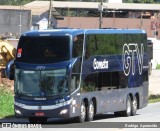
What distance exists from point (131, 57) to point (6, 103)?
6.49m

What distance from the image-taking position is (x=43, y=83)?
83.6 feet

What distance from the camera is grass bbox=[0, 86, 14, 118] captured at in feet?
104

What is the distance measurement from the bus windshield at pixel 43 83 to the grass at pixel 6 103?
4799mm

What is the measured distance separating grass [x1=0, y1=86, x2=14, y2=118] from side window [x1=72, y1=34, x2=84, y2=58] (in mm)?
5867

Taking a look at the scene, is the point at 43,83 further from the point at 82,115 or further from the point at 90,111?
the point at 90,111

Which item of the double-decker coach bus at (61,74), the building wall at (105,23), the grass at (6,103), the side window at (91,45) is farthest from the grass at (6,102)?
the building wall at (105,23)

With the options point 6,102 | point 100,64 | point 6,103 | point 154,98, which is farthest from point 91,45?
point 154,98

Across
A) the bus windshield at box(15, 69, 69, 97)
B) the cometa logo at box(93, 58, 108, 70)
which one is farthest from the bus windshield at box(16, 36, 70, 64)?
the cometa logo at box(93, 58, 108, 70)

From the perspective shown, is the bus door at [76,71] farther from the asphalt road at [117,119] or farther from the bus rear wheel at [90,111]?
the bus rear wheel at [90,111]

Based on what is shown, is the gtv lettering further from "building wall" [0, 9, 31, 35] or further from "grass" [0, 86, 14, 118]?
"building wall" [0, 9, 31, 35]

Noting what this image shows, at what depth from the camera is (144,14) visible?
12600cm

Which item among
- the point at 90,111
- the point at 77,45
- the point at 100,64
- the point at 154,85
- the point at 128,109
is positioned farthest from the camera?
the point at 154,85

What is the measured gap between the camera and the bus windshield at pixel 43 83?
2544cm

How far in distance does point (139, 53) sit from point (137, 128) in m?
9.90
